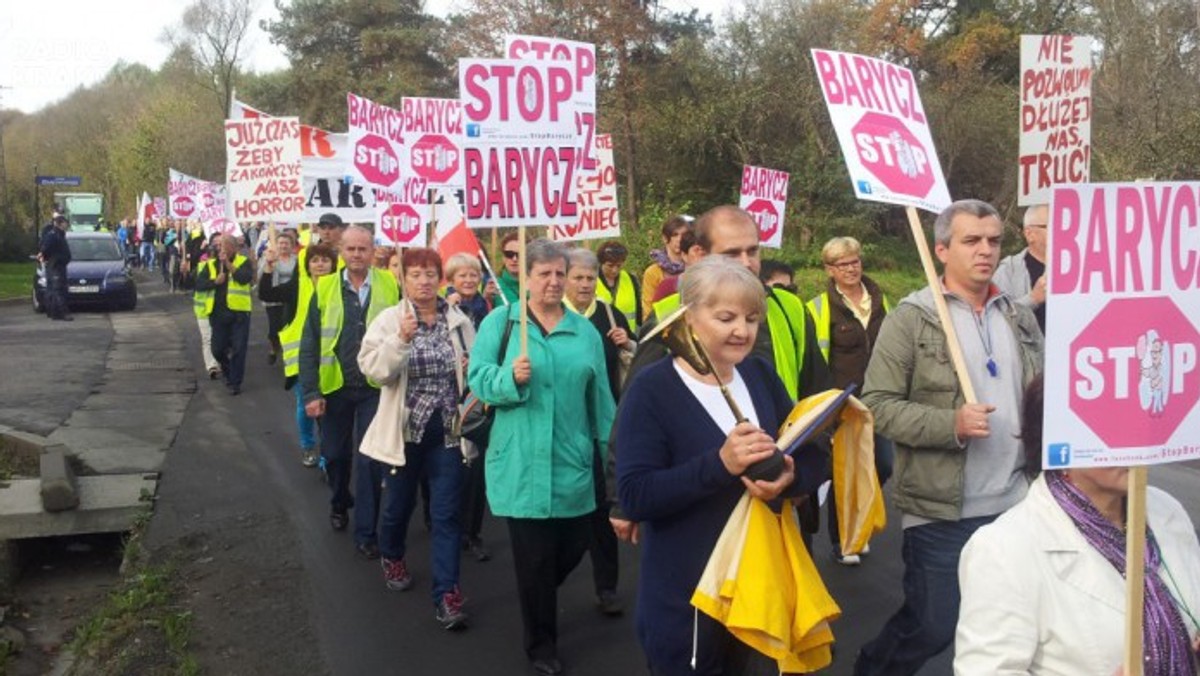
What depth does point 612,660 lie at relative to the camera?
17.8 ft

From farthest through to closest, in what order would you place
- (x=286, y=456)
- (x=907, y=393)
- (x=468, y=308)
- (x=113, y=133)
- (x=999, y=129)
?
1. (x=113, y=133)
2. (x=999, y=129)
3. (x=286, y=456)
4. (x=468, y=308)
5. (x=907, y=393)

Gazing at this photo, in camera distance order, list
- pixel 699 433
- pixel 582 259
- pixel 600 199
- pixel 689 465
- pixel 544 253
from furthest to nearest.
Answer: pixel 600 199, pixel 582 259, pixel 544 253, pixel 699 433, pixel 689 465

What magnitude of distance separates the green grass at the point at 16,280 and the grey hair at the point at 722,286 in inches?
1063

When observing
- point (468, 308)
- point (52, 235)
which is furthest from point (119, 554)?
point (52, 235)

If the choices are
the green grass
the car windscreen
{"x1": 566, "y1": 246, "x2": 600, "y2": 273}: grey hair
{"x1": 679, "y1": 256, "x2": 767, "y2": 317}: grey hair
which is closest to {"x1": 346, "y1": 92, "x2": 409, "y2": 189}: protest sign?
{"x1": 566, "y1": 246, "x2": 600, "y2": 273}: grey hair

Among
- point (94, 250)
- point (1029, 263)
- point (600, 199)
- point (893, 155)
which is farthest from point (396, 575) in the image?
point (94, 250)

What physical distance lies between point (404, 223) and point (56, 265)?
14.2m

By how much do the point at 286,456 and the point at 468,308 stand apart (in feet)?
9.76

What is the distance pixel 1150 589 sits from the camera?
2.39 m

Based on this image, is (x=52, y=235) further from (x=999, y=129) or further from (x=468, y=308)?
(x=999, y=129)

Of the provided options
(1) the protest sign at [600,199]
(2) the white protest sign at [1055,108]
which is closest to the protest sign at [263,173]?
(1) the protest sign at [600,199]

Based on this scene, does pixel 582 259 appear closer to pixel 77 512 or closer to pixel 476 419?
pixel 476 419

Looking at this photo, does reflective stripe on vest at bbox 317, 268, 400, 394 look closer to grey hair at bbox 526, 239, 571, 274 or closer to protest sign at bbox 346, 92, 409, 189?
grey hair at bbox 526, 239, 571, 274

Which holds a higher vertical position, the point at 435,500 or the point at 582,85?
the point at 582,85
